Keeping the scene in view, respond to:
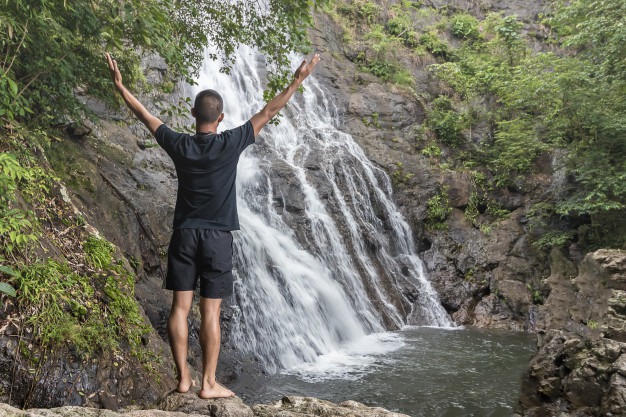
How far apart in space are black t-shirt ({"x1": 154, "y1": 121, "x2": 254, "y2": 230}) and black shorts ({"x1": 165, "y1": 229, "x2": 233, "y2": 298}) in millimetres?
61

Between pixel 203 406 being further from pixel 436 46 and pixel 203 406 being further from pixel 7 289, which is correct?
pixel 436 46

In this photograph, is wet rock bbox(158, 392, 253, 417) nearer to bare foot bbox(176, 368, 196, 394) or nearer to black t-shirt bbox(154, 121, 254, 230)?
bare foot bbox(176, 368, 196, 394)

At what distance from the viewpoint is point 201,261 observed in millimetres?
3055

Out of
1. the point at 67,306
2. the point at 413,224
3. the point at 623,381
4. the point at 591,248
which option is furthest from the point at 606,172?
the point at 67,306

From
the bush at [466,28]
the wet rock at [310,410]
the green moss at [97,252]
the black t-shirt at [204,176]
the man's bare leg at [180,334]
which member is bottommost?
the wet rock at [310,410]

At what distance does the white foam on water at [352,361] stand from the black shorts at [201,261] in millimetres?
4803

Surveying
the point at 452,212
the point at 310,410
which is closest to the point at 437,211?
the point at 452,212

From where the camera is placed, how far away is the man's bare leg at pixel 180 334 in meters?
3.05

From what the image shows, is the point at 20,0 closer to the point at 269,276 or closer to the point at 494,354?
the point at 269,276

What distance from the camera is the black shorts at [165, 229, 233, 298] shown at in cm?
303

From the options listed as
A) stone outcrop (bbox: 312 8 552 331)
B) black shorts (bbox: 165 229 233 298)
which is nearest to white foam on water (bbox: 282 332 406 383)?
stone outcrop (bbox: 312 8 552 331)

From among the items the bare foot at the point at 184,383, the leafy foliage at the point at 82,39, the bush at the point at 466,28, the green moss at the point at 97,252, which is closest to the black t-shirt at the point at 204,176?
the bare foot at the point at 184,383

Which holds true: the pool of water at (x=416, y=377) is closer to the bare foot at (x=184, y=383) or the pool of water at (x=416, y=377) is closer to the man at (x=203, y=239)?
the bare foot at (x=184, y=383)

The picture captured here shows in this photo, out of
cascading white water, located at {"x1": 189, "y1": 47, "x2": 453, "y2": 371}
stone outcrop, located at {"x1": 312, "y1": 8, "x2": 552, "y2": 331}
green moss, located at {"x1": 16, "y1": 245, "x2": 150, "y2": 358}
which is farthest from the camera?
stone outcrop, located at {"x1": 312, "y1": 8, "x2": 552, "y2": 331}
